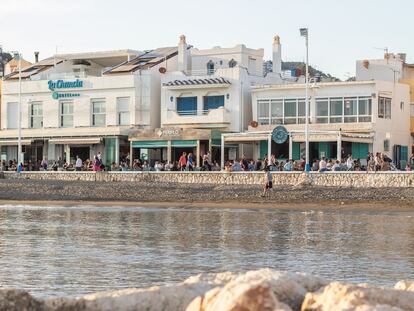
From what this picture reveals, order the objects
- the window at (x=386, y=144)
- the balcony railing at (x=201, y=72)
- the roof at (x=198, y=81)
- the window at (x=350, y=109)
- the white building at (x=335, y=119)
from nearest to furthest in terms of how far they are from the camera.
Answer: the white building at (x=335, y=119), the window at (x=350, y=109), the window at (x=386, y=144), the roof at (x=198, y=81), the balcony railing at (x=201, y=72)

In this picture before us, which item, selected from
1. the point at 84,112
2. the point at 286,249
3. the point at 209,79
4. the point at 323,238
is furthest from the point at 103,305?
the point at 84,112

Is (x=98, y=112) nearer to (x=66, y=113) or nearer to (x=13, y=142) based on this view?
(x=66, y=113)

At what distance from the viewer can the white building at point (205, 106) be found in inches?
2141

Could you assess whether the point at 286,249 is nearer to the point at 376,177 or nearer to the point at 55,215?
the point at 55,215

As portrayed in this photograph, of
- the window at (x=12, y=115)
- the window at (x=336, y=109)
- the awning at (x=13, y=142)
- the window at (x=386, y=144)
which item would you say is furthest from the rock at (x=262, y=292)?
the window at (x=12, y=115)

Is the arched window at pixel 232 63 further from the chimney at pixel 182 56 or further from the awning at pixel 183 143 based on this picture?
the awning at pixel 183 143

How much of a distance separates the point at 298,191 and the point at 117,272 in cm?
2458

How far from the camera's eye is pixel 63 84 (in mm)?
59844

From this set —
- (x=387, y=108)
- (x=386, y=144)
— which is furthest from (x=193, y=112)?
(x=386, y=144)

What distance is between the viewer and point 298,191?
40.4m

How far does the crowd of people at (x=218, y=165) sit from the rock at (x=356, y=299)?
105ft

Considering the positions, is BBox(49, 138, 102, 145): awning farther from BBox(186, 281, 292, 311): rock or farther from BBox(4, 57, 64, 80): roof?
BBox(186, 281, 292, 311): rock

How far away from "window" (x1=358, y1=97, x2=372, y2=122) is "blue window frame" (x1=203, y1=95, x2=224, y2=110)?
8.10 metres

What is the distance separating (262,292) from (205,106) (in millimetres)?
48552
